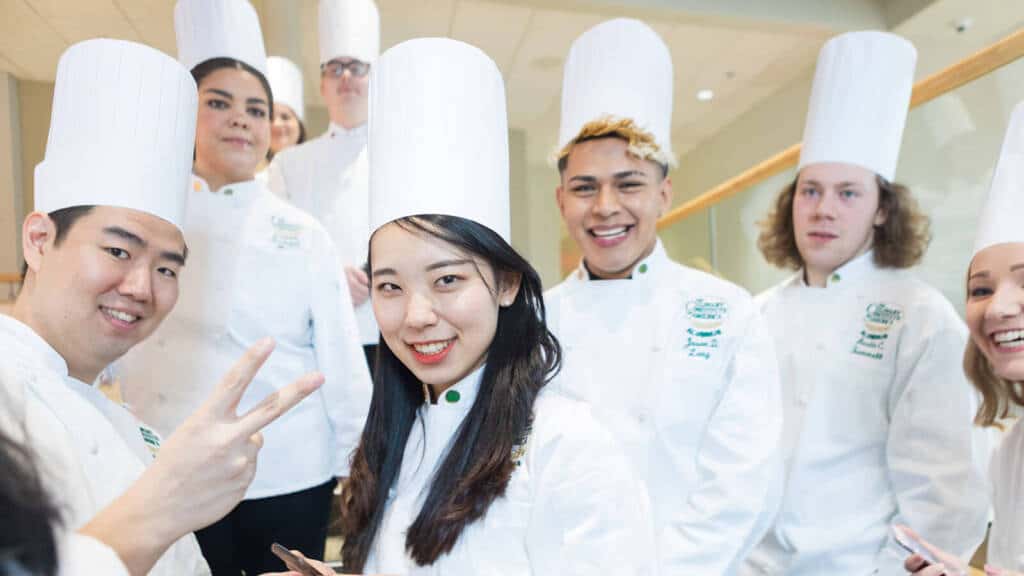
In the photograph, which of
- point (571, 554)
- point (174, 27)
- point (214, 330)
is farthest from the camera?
point (214, 330)

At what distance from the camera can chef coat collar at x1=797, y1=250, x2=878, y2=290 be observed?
175cm

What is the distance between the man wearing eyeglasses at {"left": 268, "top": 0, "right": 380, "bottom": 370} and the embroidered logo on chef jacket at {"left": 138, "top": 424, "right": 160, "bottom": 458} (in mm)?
984

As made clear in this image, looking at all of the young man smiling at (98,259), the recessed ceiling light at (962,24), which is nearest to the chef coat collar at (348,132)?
the young man smiling at (98,259)

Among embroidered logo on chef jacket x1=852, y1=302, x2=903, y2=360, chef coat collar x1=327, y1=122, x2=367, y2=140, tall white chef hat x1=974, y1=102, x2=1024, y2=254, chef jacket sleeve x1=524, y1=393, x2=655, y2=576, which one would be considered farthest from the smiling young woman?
chef coat collar x1=327, y1=122, x2=367, y2=140

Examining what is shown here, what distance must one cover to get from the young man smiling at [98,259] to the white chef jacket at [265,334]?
14.1 inches

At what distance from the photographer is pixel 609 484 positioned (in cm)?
92

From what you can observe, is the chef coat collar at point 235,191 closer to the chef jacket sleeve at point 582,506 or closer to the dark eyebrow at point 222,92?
the dark eyebrow at point 222,92

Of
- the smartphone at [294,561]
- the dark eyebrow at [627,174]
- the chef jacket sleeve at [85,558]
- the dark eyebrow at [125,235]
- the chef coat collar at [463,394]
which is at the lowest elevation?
the smartphone at [294,561]

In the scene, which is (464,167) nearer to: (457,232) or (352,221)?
(457,232)

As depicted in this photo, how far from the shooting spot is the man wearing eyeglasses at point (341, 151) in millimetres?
2180

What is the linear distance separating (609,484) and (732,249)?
93.5 inches

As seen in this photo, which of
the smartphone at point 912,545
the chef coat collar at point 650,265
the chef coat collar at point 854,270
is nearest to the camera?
the smartphone at point 912,545

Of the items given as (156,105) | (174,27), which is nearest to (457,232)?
(156,105)

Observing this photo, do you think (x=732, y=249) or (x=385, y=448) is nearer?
(x=385, y=448)
